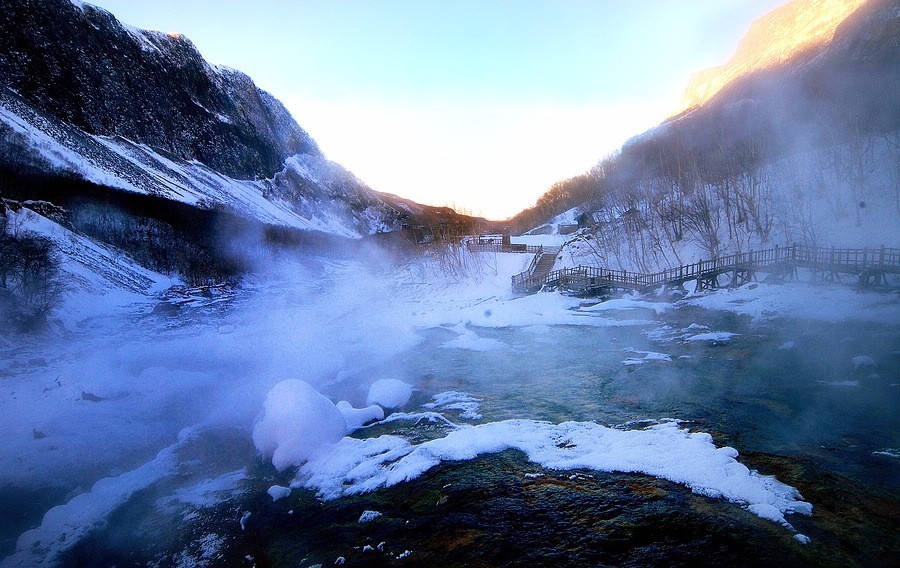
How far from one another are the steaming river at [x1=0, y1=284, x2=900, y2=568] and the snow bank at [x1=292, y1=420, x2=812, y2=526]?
0.44 feet

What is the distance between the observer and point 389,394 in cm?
724

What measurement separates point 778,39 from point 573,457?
68.5m

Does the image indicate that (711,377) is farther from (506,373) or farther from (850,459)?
(506,373)

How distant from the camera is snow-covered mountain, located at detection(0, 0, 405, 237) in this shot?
88.0 ft

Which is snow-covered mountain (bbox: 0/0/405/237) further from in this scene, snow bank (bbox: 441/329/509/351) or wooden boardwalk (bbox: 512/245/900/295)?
wooden boardwalk (bbox: 512/245/900/295)

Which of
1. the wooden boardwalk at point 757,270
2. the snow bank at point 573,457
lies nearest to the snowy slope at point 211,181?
the wooden boardwalk at point 757,270

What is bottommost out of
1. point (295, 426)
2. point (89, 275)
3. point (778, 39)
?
point (295, 426)

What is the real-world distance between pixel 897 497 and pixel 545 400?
390 centimetres

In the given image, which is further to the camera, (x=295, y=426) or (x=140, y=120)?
(x=140, y=120)

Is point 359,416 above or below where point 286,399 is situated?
below

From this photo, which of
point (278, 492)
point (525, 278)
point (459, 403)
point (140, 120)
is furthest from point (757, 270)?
point (140, 120)

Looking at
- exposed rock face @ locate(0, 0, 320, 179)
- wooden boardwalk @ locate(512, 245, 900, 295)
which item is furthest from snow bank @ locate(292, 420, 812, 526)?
exposed rock face @ locate(0, 0, 320, 179)

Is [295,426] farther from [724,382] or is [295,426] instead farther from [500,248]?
[500,248]

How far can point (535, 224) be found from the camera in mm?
57969
